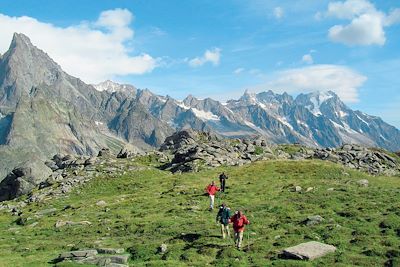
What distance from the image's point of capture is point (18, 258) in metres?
34.4

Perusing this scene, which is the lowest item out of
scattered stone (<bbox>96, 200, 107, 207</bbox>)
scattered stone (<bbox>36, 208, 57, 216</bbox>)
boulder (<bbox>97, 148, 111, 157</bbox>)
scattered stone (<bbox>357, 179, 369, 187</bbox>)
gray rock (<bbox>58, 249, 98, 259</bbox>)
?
scattered stone (<bbox>36, 208, 57, 216</bbox>)

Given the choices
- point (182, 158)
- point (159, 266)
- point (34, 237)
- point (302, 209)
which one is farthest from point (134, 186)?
point (159, 266)

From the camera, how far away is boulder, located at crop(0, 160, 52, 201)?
85.3 metres

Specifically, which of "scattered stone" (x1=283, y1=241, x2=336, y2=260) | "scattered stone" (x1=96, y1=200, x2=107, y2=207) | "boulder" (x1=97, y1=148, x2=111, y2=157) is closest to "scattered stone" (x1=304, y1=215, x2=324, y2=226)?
"scattered stone" (x1=283, y1=241, x2=336, y2=260)

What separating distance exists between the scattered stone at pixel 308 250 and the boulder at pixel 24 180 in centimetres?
6332

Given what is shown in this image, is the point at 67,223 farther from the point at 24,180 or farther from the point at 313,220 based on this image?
the point at 24,180

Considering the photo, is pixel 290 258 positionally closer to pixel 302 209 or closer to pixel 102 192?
pixel 302 209

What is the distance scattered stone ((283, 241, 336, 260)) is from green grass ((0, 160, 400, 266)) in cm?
72

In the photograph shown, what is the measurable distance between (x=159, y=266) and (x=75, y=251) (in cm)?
759

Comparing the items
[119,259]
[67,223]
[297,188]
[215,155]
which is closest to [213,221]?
[119,259]

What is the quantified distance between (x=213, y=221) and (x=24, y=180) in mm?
54995

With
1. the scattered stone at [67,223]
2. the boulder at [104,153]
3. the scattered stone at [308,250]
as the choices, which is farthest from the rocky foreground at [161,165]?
the scattered stone at [308,250]

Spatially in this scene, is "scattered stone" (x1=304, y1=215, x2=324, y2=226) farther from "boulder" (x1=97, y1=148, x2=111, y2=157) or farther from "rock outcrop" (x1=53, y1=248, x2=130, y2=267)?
"boulder" (x1=97, y1=148, x2=111, y2=157)

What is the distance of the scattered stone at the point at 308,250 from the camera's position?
29.9 m
